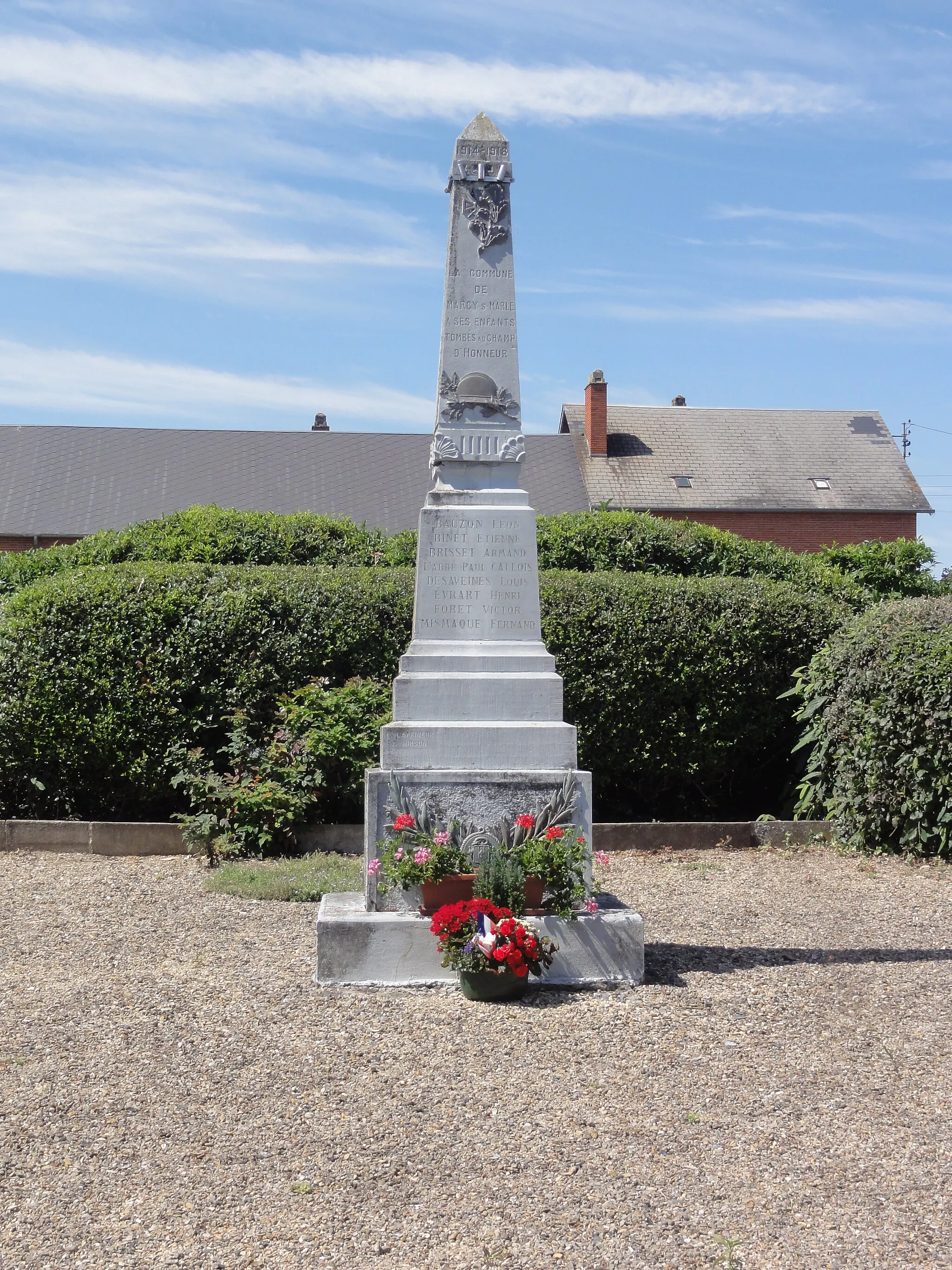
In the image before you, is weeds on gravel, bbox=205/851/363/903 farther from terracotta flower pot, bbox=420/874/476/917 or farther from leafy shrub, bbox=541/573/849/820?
leafy shrub, bbox=541/573/849/820

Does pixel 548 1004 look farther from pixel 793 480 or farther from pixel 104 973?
pixel 793 480

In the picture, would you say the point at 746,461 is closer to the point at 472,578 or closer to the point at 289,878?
the point at 289,878

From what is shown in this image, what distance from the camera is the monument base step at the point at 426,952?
536cm

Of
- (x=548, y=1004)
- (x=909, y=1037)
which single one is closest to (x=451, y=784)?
(x=548, y=1004)

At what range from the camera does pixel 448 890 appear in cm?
543

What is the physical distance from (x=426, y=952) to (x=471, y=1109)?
138 cm

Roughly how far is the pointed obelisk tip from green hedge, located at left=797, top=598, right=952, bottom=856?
470 centimetres

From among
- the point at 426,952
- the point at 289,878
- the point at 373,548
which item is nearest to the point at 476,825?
the point at 426,952

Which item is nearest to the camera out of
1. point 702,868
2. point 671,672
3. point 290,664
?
point 702,868

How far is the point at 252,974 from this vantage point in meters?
5.61

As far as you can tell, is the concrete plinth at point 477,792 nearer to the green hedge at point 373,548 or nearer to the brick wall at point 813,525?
the green hedge at point 373,548

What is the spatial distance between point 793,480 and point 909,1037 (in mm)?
30209

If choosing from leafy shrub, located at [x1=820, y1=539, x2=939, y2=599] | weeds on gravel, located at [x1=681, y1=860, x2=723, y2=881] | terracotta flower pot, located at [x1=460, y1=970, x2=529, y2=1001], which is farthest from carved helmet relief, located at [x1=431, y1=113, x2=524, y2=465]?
leafy shrub, located at [x1=820, y1=539, x2=939, y2=599]

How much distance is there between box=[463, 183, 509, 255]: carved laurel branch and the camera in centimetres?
603
